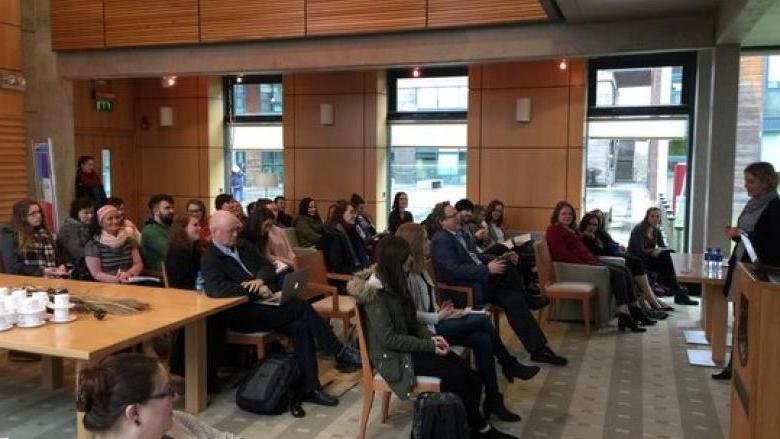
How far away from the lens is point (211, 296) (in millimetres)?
4402

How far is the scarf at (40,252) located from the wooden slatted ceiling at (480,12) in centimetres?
451

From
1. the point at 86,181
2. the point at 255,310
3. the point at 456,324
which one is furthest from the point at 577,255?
the point at 86,181

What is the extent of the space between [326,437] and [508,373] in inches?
53.5

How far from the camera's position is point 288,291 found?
183 inches

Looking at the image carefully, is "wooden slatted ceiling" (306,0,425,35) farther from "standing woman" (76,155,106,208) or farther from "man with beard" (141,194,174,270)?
"standing woman" (76,155,106,208)

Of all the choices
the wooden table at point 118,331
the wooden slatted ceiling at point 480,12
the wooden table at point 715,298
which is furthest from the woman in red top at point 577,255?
the wooden table at point 118,331

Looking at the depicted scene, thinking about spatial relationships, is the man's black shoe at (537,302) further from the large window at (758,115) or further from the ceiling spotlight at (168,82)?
the ceiling spotlight at (168,82)

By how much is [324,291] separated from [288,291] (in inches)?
46.1

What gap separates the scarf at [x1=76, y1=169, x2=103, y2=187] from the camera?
400 inches

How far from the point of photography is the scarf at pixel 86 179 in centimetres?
1016

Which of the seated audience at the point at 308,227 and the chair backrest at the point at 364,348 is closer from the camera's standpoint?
the chair backrest at the point at 364,348

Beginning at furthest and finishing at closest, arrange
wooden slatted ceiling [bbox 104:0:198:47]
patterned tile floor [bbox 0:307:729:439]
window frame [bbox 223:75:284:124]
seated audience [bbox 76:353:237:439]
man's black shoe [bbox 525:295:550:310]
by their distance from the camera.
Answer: window frame [bbox 223:75:284:124], wooden slatted ceiling [bbox 104:0:198:47], man's black shoe [bbox 525:295:550:310], patterned tile floor [bbox 0:307:729:439], seated audience [bbox 76:353:237:439]

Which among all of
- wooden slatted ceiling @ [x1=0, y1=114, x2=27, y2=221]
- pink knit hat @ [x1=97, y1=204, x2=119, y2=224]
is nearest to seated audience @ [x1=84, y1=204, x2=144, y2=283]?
pink knit hat @ [x1=97, y1=204, x2=119, y2=224]

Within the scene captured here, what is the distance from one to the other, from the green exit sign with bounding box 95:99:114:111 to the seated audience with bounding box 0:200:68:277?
22.0ft
